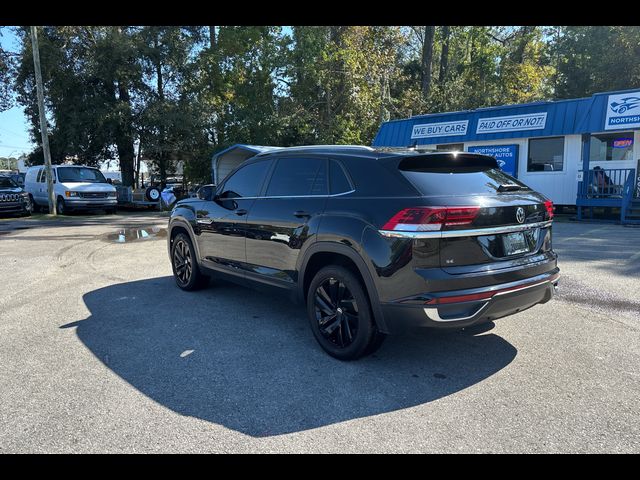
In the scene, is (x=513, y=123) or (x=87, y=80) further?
(x=87, y=80)

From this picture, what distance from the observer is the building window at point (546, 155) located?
1588 cm

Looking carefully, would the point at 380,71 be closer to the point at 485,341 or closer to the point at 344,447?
the point at 485,341

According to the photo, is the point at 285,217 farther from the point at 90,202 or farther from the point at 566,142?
the point at 90,202

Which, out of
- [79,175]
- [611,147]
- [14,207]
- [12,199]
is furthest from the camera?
[79,175]

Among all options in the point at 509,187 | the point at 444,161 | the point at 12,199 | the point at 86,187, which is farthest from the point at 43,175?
the point at 509,187

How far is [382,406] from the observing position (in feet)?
10.5

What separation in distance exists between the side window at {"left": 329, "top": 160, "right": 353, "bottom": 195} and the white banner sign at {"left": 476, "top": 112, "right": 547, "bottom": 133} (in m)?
13.9

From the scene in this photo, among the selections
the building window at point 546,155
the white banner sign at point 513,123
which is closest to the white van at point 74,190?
the white banner sign at point 513,123

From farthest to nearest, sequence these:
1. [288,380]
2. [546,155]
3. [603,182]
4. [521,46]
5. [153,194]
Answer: [521,46]
[153,194]
[546,155]
[603,182]
[288,380]

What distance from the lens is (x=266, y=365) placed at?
389 cm

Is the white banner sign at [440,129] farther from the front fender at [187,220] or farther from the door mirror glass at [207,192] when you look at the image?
the door mirror glass at [207,192]

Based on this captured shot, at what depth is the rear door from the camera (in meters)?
4.27

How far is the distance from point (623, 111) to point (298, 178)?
1346cm

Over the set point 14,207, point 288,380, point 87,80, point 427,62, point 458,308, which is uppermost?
point 427,62
